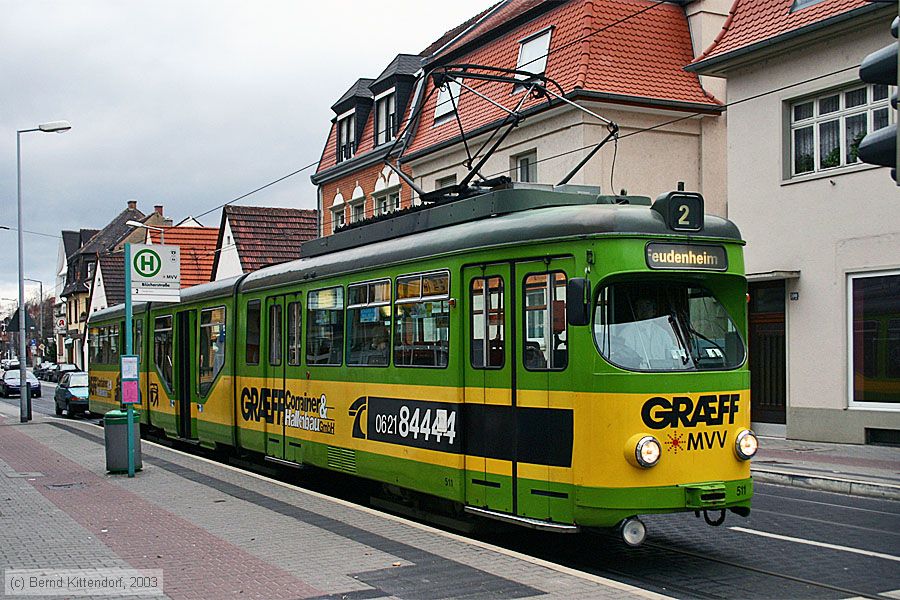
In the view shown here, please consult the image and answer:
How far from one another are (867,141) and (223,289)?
12.6m

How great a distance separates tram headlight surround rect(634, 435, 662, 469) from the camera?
28.1 feet

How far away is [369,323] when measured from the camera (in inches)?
473

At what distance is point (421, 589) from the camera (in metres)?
7.61

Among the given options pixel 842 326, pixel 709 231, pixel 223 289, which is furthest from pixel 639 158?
pixel 709 231

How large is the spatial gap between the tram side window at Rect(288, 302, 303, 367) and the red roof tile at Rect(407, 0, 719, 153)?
38.6 ft

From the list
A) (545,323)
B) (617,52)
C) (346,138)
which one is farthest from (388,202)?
(545,323)

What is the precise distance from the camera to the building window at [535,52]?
26281mm

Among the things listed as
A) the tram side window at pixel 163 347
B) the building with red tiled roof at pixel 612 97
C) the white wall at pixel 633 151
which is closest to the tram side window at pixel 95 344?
the tram side window at pixel 163 347

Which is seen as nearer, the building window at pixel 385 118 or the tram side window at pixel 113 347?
the tram side window at pixel 113 347

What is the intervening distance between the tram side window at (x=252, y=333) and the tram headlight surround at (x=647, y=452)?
8.31m

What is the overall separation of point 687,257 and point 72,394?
2934cm

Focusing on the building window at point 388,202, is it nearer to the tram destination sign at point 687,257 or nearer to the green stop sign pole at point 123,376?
the green stop sign pole at point 123,376

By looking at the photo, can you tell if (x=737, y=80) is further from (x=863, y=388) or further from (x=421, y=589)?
(x=421, y=589)

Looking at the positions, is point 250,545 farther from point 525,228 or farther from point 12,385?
point 12,385
